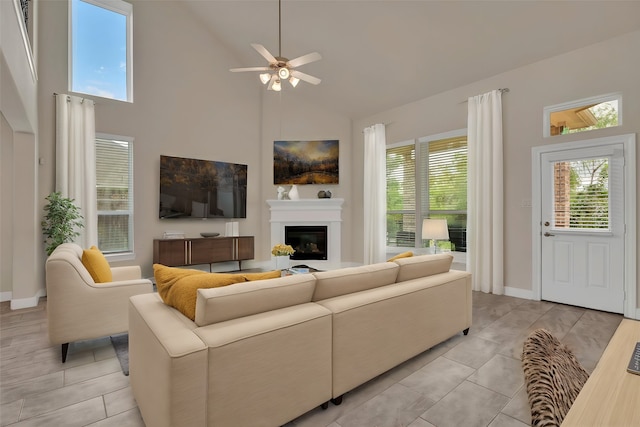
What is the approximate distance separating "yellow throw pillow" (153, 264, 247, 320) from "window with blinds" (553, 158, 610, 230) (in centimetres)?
430

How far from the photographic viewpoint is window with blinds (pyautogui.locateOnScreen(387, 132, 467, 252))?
17.3ft

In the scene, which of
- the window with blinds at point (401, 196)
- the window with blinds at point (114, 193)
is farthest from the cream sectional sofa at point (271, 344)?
the window with blinds at point (114, 193)

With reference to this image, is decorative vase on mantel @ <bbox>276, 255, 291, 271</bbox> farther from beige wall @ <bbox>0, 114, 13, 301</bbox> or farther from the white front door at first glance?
beige wall @ <bbox>0, 114, 13, 301</bbox>

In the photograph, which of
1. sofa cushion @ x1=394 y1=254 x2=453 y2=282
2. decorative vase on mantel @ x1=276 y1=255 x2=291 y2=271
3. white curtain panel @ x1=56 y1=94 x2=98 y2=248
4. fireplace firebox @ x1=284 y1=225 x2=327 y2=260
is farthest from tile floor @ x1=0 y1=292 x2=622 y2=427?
fireplace firebox @ x1=284 y1=225 x2=327 y2=260

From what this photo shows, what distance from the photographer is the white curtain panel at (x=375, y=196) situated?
626cm

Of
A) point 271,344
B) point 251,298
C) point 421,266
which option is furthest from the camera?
point 421,266

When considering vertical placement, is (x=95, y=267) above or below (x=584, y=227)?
below

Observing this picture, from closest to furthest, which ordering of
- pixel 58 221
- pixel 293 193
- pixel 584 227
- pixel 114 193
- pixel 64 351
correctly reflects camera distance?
pixel 64 351 → pixel 584 227 → pixel 58 221 → pixel 114 193 → pixel 293 193

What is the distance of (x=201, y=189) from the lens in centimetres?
595

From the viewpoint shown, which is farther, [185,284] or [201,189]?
[201,189]

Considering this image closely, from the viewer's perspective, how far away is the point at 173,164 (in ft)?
18.4

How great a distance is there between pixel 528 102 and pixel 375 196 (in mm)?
2910

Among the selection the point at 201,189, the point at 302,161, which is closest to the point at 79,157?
the point at 201,189

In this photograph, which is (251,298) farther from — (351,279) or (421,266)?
(421,266)
